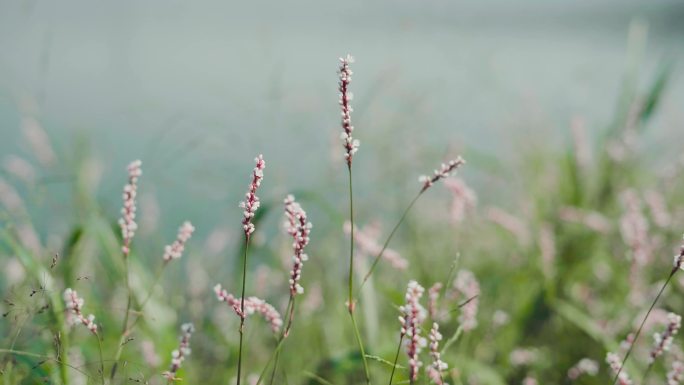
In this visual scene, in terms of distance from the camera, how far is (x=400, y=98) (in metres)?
4.20

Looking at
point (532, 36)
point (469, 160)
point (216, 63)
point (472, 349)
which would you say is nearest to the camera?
point (472, 349)

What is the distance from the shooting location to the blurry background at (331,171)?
2535 mm

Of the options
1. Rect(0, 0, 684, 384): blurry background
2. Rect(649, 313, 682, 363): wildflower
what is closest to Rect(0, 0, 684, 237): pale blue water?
Rect(0, 0, 684, 384): blurry background

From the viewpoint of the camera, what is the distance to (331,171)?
11.2 feet

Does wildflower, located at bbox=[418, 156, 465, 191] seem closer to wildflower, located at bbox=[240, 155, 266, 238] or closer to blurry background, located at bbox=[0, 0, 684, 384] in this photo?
wildflower, located at bbox=[240, 155, 266, 238]

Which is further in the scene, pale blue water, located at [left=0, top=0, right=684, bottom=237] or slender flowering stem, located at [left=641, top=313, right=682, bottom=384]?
pale blue water, located at [left=0, top=0, right=684, bottom=237]

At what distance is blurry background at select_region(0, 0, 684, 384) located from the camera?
8.32 feet

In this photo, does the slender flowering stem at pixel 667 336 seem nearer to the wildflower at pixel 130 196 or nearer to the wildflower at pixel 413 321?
the wildflower at pixel 413 321

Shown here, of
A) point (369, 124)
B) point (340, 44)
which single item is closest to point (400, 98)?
point (369, 124)

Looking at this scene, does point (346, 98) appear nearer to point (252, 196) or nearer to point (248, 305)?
point (252, 196)

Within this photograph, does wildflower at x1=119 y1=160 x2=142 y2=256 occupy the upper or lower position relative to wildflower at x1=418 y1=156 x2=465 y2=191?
A: lower

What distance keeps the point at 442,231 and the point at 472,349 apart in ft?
5.84

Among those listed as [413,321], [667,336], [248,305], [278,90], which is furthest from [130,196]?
[278,90]

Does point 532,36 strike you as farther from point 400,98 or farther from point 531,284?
point 531,284
